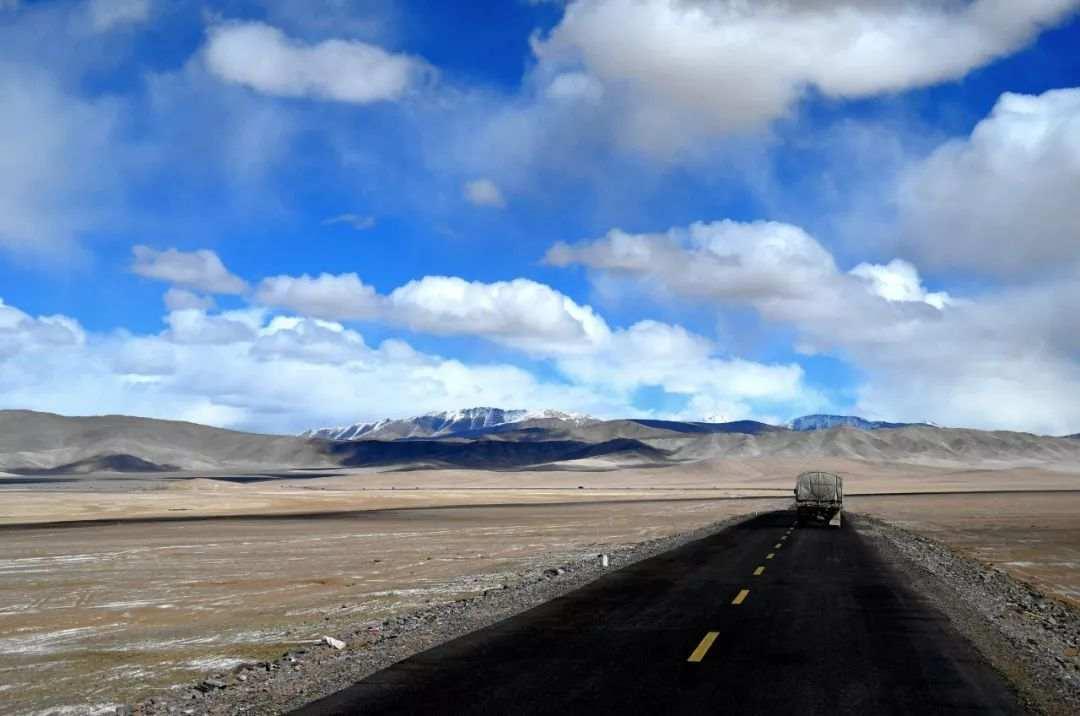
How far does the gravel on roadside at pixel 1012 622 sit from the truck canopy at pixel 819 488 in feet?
54.6

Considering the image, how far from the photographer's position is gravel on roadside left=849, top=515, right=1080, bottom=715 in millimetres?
11625

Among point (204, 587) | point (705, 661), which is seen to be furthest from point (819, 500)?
point (705, 661)

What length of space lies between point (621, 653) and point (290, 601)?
9994 mm

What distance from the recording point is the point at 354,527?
49.7 m

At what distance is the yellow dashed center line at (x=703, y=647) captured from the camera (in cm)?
1300

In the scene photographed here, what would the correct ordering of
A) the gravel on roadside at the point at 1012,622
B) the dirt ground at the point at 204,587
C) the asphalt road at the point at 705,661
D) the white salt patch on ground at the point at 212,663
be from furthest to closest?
the dirt ground at the point at 204,587, the white salt patch on ground at the point at 212,663, the gravel on roadside at the point at 1012,622, the asphalt road at the point at 705,661

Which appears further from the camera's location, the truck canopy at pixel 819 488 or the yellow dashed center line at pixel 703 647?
the truck canopy at pixel 819 488

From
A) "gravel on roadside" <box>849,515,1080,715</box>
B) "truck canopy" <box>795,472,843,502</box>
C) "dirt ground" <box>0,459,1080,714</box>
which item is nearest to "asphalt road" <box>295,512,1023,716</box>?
"gravel on roadside" <box>849,515,1080,715</box>

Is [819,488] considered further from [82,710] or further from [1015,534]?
[82,710]

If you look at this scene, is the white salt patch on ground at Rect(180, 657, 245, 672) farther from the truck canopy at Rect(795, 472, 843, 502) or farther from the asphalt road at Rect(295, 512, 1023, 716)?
the truck canopy at Rect(795, 472, 843, 502)

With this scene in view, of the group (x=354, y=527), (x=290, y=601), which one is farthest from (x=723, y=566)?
(x=354, y=527)

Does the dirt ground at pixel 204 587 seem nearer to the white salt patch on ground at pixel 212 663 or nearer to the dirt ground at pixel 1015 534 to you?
the white salt patch on ground at pixel 212 663

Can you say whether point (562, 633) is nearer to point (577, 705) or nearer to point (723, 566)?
point (577, 705)

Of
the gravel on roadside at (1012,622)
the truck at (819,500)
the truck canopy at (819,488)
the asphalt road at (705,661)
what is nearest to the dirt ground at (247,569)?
the gravel on roadside at (1012,622)
